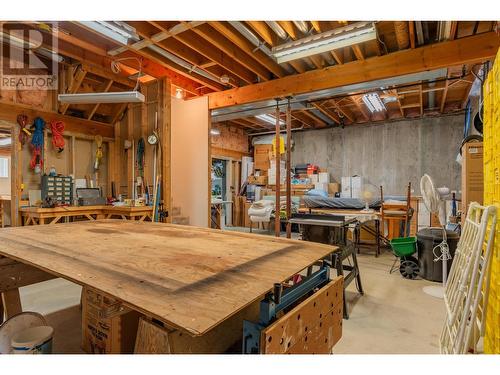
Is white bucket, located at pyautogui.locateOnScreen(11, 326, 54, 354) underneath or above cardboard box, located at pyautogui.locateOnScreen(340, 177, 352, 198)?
underneath

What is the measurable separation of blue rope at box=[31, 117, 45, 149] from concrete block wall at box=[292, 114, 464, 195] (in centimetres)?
694

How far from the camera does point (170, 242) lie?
6.17ft

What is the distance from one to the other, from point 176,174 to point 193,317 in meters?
4.52

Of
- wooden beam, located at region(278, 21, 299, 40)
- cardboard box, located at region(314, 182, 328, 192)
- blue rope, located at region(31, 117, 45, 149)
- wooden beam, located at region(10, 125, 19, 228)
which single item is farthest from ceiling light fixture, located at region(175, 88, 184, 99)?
cardboard box, located at region(314, 182, 328, 192)

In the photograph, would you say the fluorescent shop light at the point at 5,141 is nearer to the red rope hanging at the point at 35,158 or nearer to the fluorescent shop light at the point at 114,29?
the red rope hanging at the point at 35,158

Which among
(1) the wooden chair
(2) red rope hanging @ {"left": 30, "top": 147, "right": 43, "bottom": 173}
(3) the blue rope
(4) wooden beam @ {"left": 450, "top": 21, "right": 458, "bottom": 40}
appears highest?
(4) wooden beam @ {"left": 450, "top": 21, "right": 458, "bottom": 40}

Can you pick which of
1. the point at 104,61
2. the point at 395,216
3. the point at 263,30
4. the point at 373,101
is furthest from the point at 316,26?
the point at 395,216

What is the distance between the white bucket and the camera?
1.53 meters

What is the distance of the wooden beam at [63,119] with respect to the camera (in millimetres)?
4272

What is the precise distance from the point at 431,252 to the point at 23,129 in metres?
6.33

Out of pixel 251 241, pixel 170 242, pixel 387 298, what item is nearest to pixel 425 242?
pixel 387 298

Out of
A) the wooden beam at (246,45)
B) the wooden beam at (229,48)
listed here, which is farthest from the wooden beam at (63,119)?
the wooden beam at (246,45)

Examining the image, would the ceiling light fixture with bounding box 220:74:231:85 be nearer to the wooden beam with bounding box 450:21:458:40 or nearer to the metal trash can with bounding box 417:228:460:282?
the wooden beam with bounding box 450:21:458:40

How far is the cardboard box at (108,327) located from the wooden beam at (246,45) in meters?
2.97
